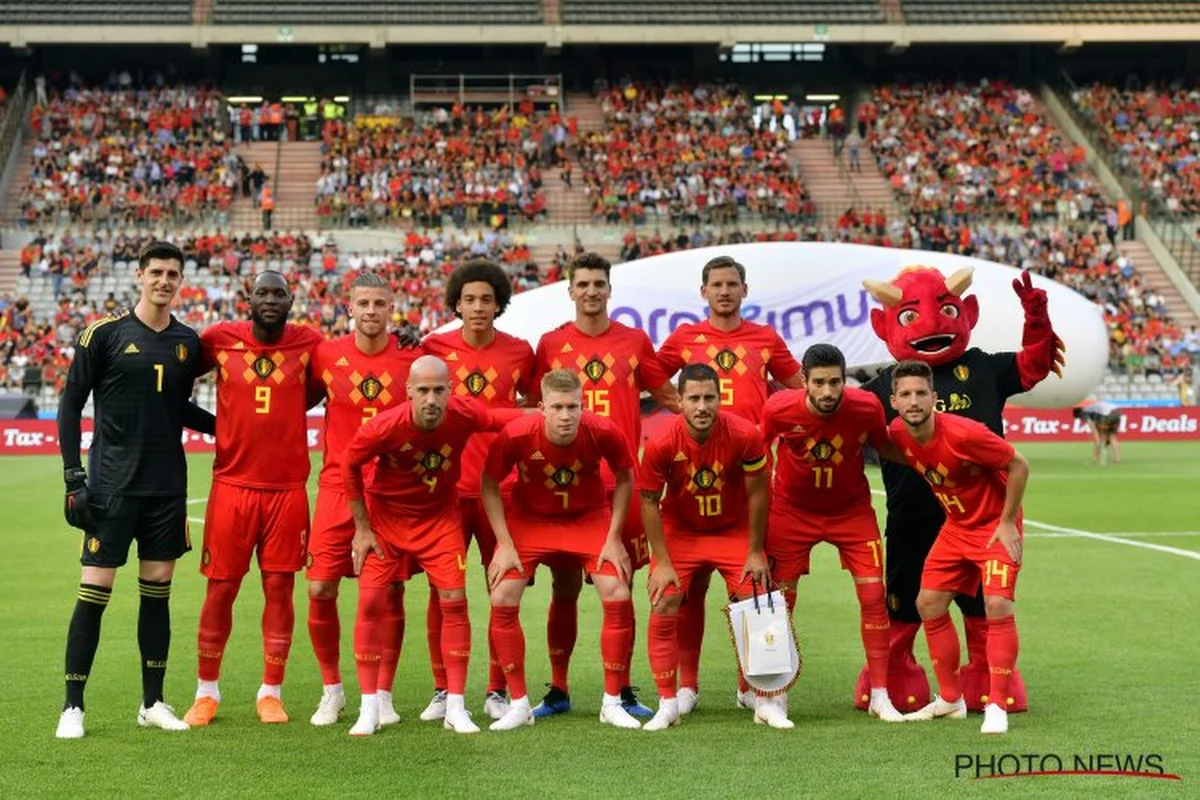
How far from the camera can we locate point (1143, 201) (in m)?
44.6

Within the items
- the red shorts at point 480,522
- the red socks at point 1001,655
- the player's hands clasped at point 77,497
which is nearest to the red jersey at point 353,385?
the red shorts at point 480,522

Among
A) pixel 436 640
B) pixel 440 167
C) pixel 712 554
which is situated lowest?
pixel 436 640

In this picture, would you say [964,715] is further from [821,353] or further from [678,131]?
[678,131]

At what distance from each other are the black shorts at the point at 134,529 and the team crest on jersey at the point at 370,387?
3.32 ft

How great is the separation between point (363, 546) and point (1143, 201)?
40676mm

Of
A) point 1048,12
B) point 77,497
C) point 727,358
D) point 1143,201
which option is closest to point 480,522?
point 727,358

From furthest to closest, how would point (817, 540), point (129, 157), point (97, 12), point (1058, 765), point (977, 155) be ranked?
1. point (97, 12)
2. point (977, 155)
3. point (129, 157)
4. point (817, 540)
5. point (1058, 765)

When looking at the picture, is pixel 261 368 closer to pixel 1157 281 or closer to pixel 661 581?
pixel 661 581

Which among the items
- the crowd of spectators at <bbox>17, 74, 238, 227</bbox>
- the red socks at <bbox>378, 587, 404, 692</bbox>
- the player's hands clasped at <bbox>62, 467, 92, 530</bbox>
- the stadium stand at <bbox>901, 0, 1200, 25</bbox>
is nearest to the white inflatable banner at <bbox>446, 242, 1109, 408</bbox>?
the red socks at <bbox>378, 587, 404, 692</bbox>

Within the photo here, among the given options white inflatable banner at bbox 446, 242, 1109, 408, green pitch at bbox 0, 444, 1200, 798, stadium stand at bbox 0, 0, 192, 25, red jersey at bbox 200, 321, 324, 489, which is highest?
stadium stand at bbox 0, 0, 192, 25

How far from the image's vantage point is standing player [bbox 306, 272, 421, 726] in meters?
7.91

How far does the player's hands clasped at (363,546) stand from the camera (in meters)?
7.69

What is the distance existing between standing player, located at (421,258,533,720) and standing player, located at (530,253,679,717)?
20cm

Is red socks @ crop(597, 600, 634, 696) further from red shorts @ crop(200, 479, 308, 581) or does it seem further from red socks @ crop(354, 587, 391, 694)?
red shorts @ crop(200, 479, 308, 581)
